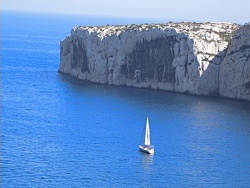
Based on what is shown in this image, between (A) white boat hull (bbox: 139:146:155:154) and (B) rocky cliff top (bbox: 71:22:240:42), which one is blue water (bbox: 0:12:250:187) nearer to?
(A) white boat hull (bbox: 139:146:155:154)

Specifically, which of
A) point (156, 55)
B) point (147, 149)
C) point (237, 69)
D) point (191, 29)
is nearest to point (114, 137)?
point (147, 149)

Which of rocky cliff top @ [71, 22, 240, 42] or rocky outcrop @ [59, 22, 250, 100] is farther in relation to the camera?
rocky cliff top @ [71, 22, 240, 42]

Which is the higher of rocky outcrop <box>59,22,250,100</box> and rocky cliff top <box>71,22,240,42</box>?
rocky cliff top <box>71,22,240,42</box>

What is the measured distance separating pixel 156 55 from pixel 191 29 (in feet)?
27.6

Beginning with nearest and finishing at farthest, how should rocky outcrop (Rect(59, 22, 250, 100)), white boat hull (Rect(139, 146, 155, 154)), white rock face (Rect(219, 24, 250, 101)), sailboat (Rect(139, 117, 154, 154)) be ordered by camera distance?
1. white boat hull (Rect(139, 146, 155, 154))
2. sailboat (Rect(139, 117, 154, 154))
3. white rock face (Rect(219, 24, 250, 101))
4. rocky outcrop (Rect(59, 22, 250, 100))

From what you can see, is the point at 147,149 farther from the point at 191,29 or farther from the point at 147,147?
the point at 191,29

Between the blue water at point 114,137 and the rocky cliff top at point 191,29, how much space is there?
1244 centimetres

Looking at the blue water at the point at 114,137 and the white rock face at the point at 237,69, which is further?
the white rock face at the point at 237,69

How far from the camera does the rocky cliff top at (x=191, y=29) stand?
445 feet

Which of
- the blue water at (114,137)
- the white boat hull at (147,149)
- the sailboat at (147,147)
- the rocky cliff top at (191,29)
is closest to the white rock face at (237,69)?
the blue water at (114,137)

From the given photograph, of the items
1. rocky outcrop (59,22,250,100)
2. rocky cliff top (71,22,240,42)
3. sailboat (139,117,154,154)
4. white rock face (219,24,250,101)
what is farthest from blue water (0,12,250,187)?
rocky cliff top (71,22,240,42)

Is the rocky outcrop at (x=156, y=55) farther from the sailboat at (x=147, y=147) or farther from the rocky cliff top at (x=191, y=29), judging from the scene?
the sailboat at (x=147, y=147)

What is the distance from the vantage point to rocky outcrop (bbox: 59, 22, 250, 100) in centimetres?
13150

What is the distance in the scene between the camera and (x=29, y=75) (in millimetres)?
149625
